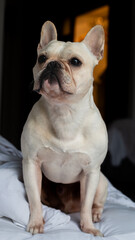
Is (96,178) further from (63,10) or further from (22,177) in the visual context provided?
(63,10)

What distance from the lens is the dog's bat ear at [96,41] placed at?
126 cm

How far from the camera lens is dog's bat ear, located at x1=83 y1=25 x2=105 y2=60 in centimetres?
126

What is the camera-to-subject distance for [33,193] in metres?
1.19

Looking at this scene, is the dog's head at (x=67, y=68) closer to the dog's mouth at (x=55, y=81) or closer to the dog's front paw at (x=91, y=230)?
the dog's mouth at (x=55, y=81)

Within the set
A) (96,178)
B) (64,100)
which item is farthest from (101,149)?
(64,100)

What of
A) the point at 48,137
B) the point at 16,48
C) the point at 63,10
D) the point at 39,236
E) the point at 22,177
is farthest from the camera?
the point at 16,48

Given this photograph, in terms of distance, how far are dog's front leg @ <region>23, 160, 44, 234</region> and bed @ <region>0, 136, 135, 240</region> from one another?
0.03 meters

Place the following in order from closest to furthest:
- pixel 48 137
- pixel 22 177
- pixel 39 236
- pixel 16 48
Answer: pixel 39 236 → pixel 48 137 → pixel 22 177 → pixel 16 48

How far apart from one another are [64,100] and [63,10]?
4.67 m

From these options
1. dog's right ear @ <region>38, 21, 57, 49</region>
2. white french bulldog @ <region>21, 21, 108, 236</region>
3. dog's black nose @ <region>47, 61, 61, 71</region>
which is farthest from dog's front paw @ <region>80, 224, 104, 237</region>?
dog's right ear @ <region>38, 21, 57, 49</region>

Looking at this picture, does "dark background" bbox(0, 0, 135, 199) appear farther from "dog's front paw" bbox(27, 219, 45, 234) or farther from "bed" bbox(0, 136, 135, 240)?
"dog's front paw" bbox(27, 219, 45, 234)

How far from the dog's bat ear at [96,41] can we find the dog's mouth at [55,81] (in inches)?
9.8

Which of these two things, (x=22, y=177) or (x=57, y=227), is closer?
(x=57, y=227)

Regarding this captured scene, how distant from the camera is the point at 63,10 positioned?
541cm
